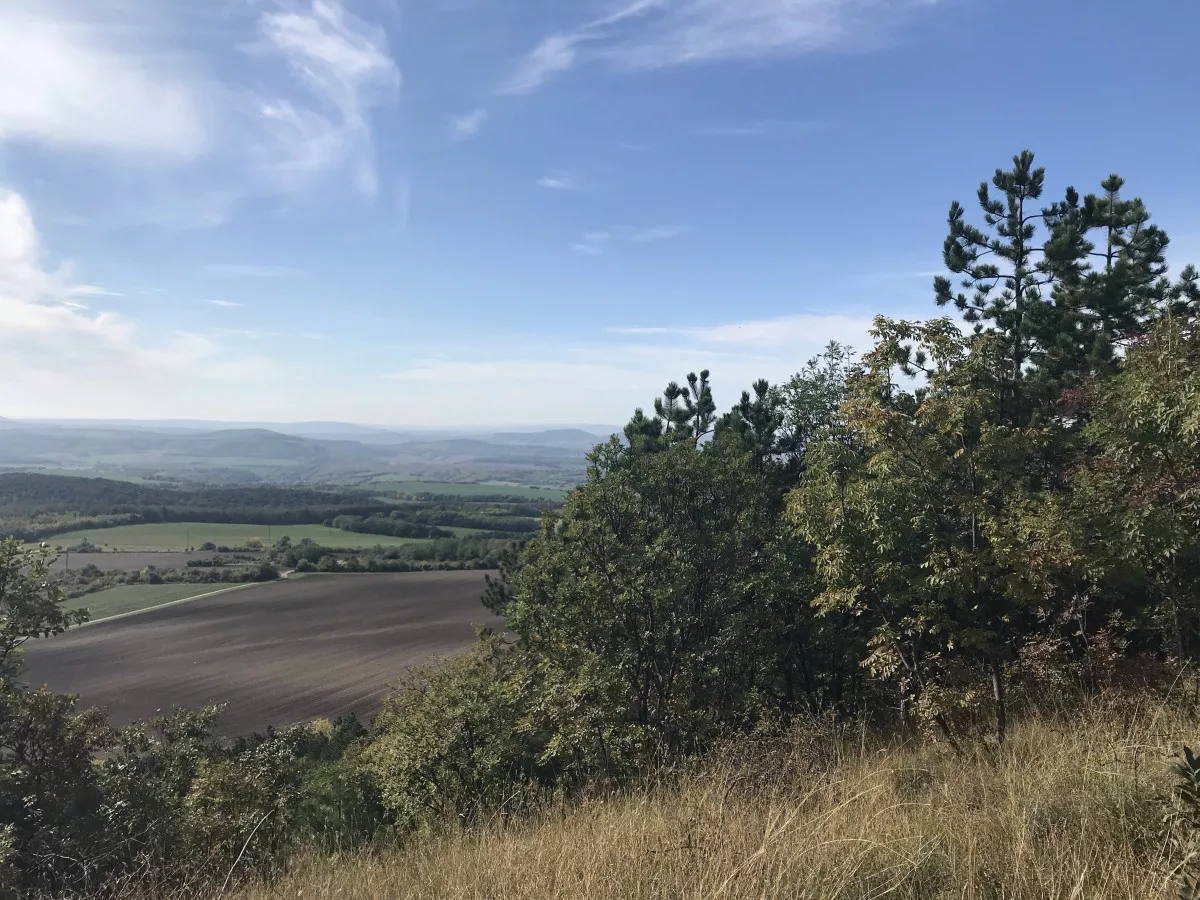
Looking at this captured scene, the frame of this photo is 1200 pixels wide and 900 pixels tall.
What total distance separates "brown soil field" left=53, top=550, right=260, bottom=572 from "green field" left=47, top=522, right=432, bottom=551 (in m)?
5.32

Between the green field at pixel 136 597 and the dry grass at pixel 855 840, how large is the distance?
71974mm

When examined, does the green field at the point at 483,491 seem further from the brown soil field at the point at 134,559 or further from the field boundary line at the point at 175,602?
the field boundary line at the point at 175,602

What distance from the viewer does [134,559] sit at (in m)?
84.5

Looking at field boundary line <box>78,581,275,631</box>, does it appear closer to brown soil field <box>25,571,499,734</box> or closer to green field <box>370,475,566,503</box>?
brown soil field <box>25,571,499,734</box>

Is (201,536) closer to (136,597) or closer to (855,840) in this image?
(136,597)

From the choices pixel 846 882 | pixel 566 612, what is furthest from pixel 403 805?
pixel 846 882

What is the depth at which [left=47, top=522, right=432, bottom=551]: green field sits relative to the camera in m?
95.3

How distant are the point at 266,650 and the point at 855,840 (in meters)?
56.8

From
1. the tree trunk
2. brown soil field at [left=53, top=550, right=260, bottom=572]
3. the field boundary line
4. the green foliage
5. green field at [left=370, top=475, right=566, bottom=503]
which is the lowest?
the field boundary line

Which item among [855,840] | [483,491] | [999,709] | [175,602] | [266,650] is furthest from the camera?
[483,491]

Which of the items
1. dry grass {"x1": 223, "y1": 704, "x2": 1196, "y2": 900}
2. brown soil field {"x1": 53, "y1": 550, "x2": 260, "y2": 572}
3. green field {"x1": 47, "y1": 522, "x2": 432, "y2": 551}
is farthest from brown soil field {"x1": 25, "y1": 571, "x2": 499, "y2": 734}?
dry grass {"x1": 223, "y1": 704, "x2": 1196, "y2": 900}

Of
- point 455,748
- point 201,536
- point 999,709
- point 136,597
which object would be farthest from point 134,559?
point 999,709

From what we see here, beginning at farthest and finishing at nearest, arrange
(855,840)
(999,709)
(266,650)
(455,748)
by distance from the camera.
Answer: (266,650)
(455,748)
(999,709)
(855,840)

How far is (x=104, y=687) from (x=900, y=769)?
5448 centimetres
